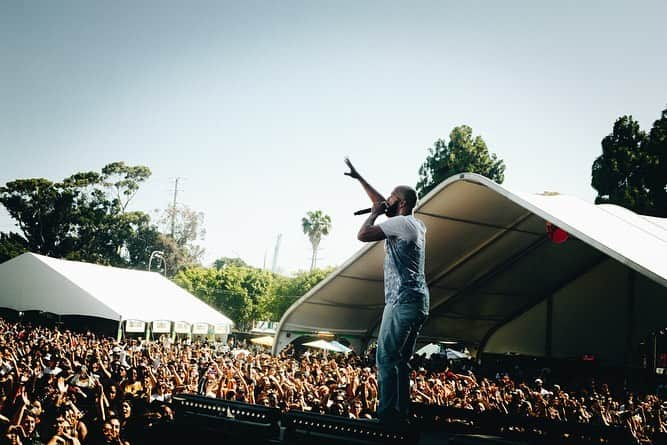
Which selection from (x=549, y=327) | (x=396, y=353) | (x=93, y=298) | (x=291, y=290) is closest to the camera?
(x=396, y=353)

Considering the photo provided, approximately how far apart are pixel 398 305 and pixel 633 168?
116 feet

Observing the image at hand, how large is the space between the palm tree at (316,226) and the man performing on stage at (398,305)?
73.3 meters

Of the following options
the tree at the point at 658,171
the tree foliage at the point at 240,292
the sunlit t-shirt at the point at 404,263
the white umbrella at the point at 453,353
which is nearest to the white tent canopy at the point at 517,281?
the sunlit t-shirt at the point at 404,263

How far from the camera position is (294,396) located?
31.9 ft

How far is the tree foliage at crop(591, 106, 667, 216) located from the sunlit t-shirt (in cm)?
3316

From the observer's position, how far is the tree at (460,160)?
138 ft

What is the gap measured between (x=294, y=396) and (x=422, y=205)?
6.99m

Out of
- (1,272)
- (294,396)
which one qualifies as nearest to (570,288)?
(294,396)

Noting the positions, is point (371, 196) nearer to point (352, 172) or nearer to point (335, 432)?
point (352, 172)

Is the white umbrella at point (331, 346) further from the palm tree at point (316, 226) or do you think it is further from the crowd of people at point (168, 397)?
the palm tree at point (316, 226)

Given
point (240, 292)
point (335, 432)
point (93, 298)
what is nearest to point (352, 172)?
point (335, 432)

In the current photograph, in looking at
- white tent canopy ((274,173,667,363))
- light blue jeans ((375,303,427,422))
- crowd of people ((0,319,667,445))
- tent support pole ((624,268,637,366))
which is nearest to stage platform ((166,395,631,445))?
light blue jeans ((375,303,427,422))

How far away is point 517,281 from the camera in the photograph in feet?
70.0

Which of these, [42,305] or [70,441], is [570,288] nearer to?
[70,441]
